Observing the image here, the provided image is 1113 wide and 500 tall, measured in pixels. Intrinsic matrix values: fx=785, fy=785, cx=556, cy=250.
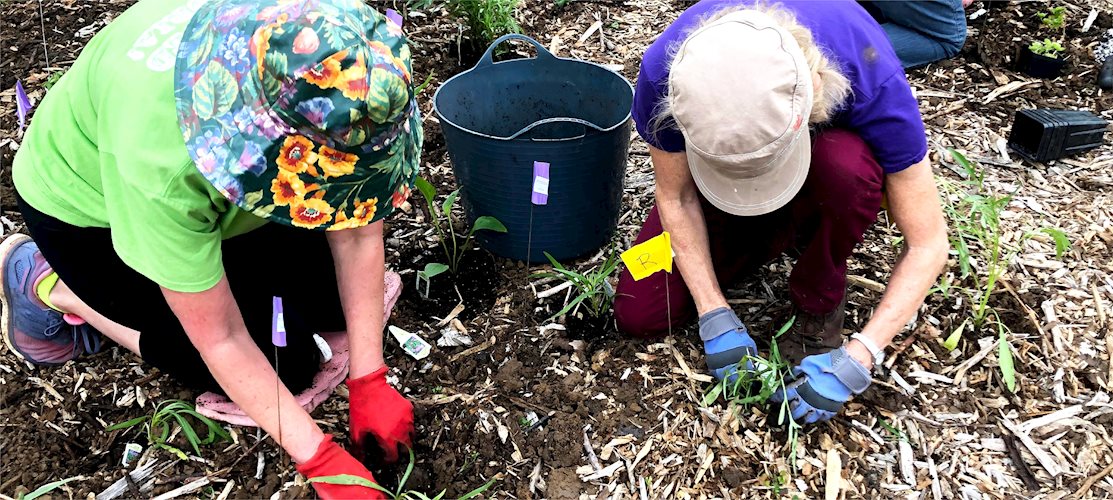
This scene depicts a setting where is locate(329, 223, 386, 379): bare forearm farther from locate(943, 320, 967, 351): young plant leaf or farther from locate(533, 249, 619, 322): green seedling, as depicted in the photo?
locate(943, 320, 967, 351): young plant leaf

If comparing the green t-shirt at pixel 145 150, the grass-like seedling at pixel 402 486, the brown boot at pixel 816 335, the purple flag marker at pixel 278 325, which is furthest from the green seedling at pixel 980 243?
the green t-shirt at pixel 145 150

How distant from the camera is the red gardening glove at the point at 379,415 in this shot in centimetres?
164

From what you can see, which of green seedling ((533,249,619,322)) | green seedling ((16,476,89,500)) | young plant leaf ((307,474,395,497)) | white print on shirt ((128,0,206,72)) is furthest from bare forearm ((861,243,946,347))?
green seedling ((16,476,89,500))

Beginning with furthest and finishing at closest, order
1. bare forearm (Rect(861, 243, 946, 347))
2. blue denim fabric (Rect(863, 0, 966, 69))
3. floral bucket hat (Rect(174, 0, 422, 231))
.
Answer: blue denim fabric (Rect(863, 0, 966, 69)) < bare forearm (Rect(861, 243, 946, 347)) < floral bucket hat (Rect(174, 0, 422, 231))

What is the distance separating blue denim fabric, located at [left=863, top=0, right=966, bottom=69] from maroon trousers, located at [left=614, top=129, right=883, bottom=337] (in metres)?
1.28

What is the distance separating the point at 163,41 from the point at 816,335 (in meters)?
1.52

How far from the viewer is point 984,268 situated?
2.15 meters

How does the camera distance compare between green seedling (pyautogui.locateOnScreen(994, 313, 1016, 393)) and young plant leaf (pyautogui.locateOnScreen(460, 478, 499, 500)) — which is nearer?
young plant leaf (pyautogui.locateOnScreen(460, 478, 499, 500))

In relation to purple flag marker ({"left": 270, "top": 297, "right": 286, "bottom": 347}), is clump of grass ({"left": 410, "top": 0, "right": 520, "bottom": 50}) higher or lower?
lower

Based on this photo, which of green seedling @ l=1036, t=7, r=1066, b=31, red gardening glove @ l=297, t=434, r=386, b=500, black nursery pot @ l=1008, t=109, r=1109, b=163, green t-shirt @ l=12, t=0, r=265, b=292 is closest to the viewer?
green t-shirt @ l=12, t=0, r=265, b=292

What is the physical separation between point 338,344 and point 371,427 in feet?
1.28

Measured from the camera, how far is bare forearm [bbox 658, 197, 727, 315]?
180cm

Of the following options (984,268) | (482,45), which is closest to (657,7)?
(482,45)

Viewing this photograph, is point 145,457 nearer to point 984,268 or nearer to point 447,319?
point 447,319
